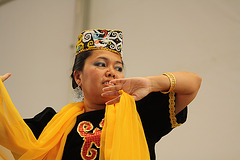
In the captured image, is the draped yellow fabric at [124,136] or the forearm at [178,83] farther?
the forearm at [178,83]

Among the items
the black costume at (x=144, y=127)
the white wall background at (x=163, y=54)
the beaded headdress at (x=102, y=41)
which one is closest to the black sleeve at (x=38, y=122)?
the black costume at (x=144, y=127)

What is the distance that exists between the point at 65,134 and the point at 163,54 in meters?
1.21

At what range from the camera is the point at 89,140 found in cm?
125

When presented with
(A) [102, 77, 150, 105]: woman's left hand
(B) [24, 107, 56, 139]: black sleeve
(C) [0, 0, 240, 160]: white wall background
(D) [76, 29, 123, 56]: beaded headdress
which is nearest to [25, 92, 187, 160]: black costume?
(A) [102, 77, 150, 105]: woman's left hand

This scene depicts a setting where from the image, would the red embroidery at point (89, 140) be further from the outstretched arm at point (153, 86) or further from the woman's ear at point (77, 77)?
the woman's ear at point (77, 77)

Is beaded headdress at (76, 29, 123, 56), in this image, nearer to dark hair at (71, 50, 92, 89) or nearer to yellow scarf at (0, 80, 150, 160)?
dark hair at (71, 50, 92, 89)

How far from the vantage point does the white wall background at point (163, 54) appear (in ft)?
6.28

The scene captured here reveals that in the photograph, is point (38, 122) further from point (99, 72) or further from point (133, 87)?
point (133, 87)

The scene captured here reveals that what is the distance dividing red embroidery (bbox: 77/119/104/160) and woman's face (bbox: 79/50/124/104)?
153 millimetres

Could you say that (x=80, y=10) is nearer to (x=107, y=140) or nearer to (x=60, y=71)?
(x=60, y=71)

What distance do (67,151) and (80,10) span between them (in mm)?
1932

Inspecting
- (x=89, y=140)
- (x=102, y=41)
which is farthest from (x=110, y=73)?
(x=89, y=140)

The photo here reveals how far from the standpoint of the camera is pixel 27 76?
3.34 metres

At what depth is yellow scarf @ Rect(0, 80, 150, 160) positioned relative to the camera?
105cm
